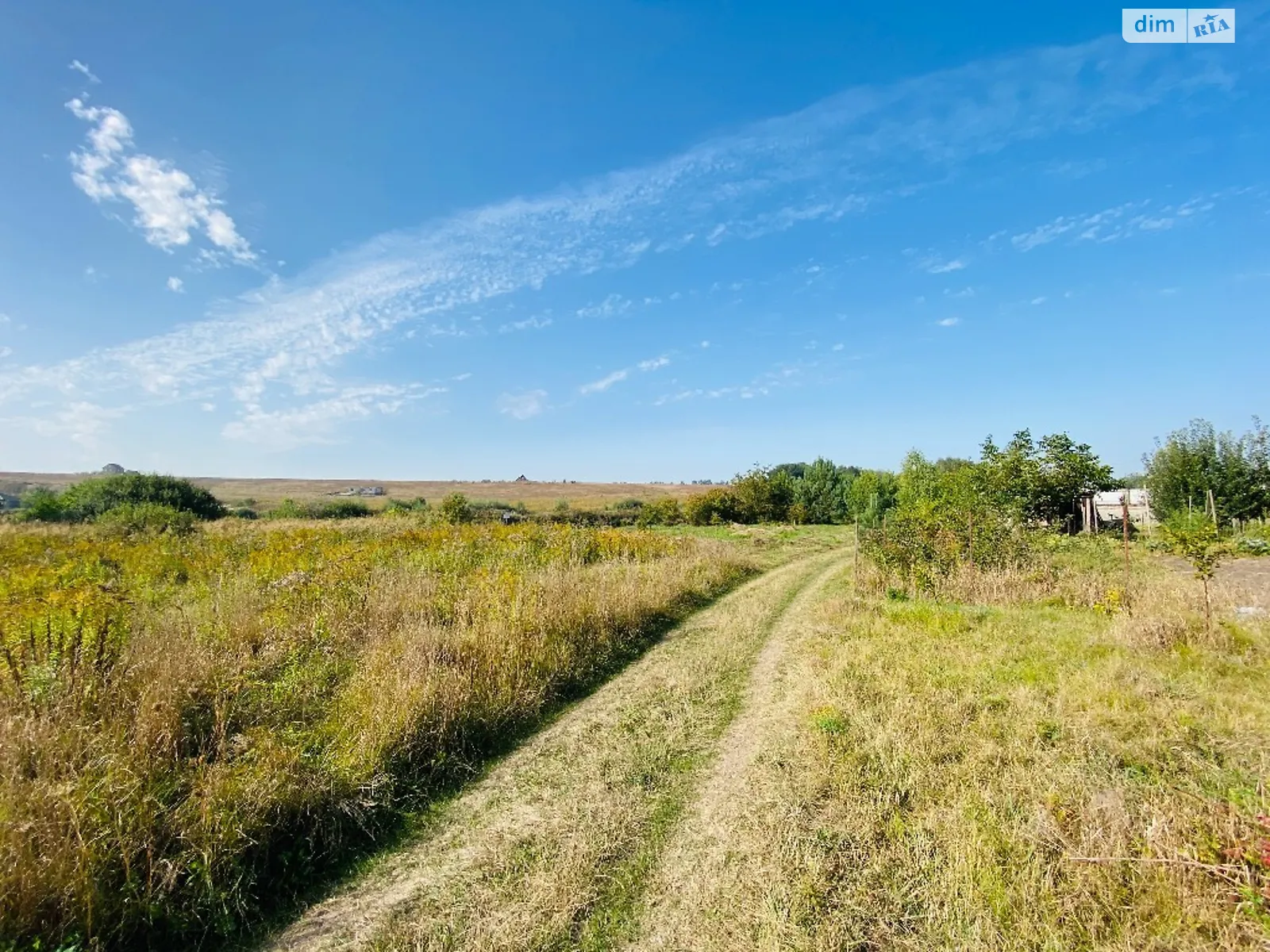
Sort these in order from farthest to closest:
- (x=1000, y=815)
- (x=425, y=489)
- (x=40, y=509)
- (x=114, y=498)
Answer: (x=425, y=489), (x=114, y=498), (x=40, y=509), (x=1000, y=815)

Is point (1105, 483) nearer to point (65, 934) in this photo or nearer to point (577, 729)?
point (577, 729)

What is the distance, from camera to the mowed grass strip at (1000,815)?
11.0 feet

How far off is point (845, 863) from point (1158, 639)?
26.0 feet

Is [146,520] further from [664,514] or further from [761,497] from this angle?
[761,497]

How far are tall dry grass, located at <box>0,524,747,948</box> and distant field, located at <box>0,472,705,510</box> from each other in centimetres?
5815

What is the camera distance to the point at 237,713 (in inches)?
216

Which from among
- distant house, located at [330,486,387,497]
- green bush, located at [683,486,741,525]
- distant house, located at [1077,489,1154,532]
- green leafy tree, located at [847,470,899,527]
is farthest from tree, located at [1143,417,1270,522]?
distant house, located at [330,486,387,497]

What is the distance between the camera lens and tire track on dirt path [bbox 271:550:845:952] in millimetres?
3576

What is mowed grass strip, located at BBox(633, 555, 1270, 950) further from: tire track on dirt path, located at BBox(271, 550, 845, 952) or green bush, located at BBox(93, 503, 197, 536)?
green bush, located at BBox(93, 503, 197, 536)

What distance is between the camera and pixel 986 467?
28.6m

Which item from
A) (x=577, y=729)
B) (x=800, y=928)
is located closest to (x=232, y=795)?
(x=577, y=729)

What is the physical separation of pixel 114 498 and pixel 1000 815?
44.6 metres

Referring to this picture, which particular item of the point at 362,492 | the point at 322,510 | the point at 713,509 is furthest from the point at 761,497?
the point at 362,492

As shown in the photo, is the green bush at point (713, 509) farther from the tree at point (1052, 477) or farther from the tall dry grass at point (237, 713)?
the tall dry grass at point (237, 713)
